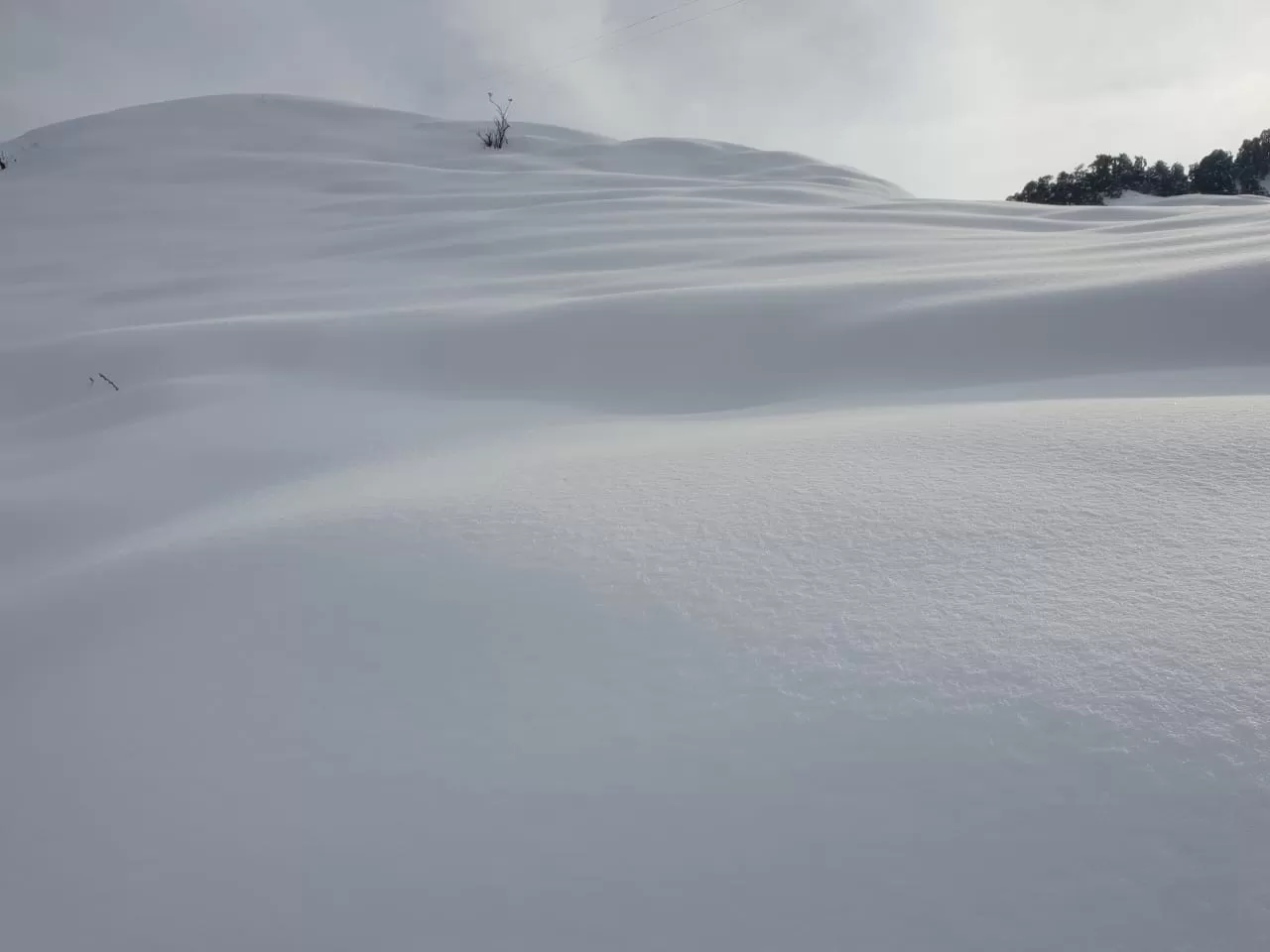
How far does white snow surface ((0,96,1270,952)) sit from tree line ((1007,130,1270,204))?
43.7ft

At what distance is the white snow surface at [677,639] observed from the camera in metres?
0.54

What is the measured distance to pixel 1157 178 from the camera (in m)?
13.6

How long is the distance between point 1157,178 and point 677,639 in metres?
16.5

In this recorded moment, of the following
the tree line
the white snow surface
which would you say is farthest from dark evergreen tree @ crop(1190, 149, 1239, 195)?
the white snow surface

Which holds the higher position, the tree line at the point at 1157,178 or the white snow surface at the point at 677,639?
the tree line at the point at 1157,178

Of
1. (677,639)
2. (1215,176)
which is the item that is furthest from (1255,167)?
(677,639)

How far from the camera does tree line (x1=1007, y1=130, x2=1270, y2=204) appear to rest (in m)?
13.1

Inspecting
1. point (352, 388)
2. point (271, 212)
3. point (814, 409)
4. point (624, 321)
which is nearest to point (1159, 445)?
point (814, 409)

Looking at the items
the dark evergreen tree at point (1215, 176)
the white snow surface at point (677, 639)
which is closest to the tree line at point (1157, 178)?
the dark evergreen tree at point (1215, 176)

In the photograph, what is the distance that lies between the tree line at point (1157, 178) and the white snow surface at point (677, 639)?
13315 mm

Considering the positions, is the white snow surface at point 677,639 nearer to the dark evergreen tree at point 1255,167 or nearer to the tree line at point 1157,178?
the tree line at point 1157,178

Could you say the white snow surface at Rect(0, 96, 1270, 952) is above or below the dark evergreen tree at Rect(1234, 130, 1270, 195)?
below

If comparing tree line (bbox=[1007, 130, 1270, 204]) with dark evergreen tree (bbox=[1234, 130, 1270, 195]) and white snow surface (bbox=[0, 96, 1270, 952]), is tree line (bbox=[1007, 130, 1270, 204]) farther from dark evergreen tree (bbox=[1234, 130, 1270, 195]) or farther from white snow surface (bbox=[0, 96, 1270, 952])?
white snow surface (bbox=[0, 96, 1270, 952])

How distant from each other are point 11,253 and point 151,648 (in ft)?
16.9
